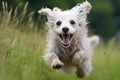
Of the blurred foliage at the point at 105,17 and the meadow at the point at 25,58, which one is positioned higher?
the blurred foliage at the point at 105,17

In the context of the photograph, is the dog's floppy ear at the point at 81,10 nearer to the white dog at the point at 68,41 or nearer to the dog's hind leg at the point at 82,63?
the white dog at the point at 68,41

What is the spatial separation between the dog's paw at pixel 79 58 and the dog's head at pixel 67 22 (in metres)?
0.35

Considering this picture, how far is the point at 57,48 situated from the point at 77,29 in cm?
57

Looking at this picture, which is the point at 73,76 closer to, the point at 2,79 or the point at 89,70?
the point at 89,70

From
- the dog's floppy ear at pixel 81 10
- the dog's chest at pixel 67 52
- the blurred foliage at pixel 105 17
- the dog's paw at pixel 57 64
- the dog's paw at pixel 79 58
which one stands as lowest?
the dog's paw at pixel 57 64

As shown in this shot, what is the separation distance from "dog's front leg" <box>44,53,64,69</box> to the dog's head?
27 cm

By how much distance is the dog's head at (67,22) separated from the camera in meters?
10.4

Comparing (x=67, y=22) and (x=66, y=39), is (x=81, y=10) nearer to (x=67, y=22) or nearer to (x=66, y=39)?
(x=67, y=22)

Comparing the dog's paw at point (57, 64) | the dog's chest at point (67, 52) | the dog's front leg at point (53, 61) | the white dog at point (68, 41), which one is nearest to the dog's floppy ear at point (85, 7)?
the white dog at point (68, 41)

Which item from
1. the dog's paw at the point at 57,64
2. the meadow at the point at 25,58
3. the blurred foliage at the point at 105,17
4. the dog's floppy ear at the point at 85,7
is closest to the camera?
the meadow at the point at 25,58

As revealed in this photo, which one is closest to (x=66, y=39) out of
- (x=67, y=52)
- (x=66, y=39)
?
(x=66, y=39)

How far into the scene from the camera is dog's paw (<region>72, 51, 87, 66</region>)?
10.8 metres

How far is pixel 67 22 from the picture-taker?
10.5 meters

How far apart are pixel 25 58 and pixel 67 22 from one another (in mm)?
972
